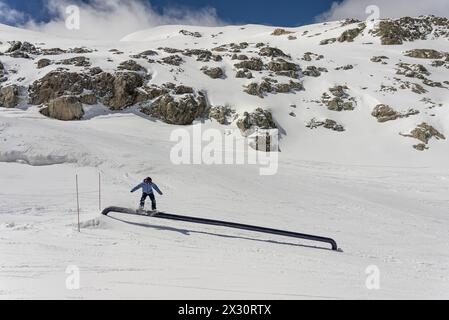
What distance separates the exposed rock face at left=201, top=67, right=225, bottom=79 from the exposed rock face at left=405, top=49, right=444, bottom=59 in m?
29.1

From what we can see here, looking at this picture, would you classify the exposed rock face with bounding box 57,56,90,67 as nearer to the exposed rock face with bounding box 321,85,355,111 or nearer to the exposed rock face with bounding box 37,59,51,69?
the exposed rock face with bounding box 37,59,51,69

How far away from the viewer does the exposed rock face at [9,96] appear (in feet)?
110

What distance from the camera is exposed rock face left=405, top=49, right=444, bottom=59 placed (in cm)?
5325

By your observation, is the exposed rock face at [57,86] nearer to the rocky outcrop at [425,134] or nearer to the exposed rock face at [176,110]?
the exposed rock face at [176,110]

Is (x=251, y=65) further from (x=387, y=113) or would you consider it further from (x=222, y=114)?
(x=387, y=113)

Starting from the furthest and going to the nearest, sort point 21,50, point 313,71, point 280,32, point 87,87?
point 280,32 < point 313,71 < point 21,50 < point 87,87

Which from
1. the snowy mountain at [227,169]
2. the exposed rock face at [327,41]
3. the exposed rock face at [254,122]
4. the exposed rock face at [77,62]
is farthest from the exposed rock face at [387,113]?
the exposed rock face at [77,62]

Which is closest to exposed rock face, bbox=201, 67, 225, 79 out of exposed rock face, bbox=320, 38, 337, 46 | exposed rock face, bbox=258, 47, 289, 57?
exposed rock face, bbox=258, 47, 289, 57

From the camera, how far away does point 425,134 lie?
32.6m

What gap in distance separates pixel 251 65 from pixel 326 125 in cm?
1403

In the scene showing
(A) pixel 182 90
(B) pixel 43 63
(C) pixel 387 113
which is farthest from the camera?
(B) pixel 43 63

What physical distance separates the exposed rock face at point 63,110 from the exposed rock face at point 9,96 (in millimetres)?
3085

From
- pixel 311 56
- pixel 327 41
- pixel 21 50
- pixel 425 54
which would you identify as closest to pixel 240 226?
pixel 21 50
